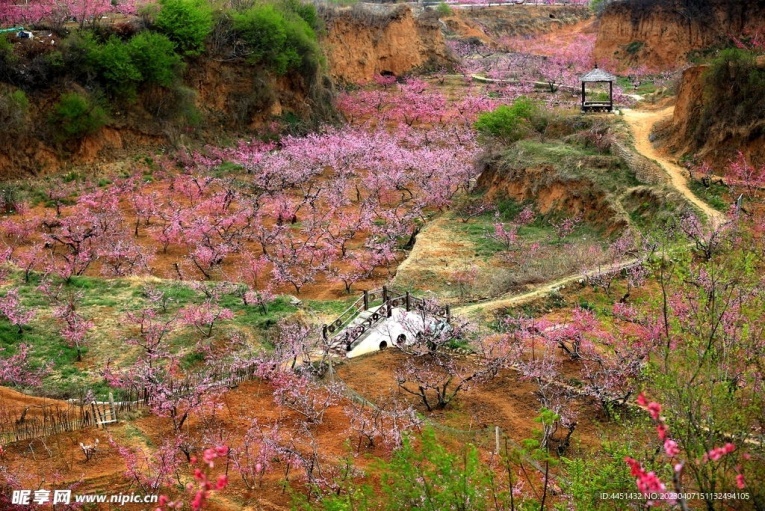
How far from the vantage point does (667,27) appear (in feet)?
167

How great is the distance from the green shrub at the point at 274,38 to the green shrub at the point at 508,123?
13642mm

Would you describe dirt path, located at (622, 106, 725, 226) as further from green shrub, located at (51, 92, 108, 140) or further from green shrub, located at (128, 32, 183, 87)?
green shrub, located at (51, 92, 108, 140)

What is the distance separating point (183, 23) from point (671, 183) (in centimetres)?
2537

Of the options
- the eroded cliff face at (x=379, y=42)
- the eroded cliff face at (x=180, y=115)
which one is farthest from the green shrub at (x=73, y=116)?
the eroded cliff face at (x=379, y=42)

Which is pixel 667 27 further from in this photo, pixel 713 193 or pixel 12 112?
pixel 12 112

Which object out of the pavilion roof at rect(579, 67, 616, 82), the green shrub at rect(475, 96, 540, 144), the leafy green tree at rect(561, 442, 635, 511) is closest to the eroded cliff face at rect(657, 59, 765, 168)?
the pavilion roof at rect(579, 67, 616, 82)

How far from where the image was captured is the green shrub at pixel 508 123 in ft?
115

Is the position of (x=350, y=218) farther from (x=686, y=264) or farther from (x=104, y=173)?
(x=686, y=264)

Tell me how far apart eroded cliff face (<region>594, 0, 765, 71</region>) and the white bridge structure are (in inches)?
1489

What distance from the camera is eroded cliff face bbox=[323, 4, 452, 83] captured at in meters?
53.2

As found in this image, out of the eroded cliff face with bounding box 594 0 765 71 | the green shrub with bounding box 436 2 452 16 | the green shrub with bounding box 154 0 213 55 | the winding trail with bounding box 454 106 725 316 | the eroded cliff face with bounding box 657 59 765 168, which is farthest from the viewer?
the green shrub with bounding box 436 2 452 16

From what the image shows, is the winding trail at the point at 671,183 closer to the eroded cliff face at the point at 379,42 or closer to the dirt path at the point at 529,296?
the dirt path at the point at 529,296

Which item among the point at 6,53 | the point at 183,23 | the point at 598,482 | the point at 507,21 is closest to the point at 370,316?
the point at 598,482

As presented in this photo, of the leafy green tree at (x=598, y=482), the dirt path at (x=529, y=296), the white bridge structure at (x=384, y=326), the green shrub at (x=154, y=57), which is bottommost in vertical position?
the dirt path at (x=529, y=296)
